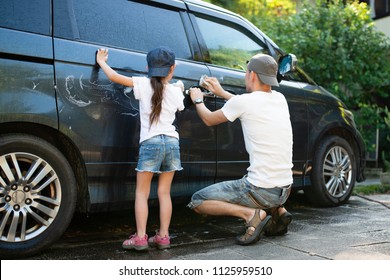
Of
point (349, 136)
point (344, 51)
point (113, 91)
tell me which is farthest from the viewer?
point (344, 51)

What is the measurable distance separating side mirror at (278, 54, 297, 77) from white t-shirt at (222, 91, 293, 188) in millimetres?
867

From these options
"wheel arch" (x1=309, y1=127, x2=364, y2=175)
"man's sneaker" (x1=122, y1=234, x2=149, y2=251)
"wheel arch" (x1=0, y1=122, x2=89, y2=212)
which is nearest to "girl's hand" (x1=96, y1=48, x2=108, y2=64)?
"wheel arch" (x1=0, y1=122, x2=89, y2=212)

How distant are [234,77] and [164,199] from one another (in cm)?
142

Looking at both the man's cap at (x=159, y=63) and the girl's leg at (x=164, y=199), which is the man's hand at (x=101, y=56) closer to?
the man's cap at (x=159, y=63)

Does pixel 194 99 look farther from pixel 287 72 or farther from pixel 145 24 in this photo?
pixel 287 72

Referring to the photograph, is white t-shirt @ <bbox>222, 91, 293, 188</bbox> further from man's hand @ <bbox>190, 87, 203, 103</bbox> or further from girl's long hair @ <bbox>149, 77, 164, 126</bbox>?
girl's long hair @ <bbox>149, 77, 164, 126</bbox>

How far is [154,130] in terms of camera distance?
3461mm

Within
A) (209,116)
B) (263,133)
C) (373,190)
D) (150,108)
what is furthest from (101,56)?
(373,190)

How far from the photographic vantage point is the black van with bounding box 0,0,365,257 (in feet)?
10.2

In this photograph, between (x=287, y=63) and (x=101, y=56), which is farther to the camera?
(x=287, y=63)

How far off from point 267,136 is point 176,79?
0.84m

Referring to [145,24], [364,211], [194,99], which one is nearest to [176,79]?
[194,99]

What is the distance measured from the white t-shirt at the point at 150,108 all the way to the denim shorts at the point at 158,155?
0.14 feet

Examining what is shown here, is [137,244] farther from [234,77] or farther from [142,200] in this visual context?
[234,77]
